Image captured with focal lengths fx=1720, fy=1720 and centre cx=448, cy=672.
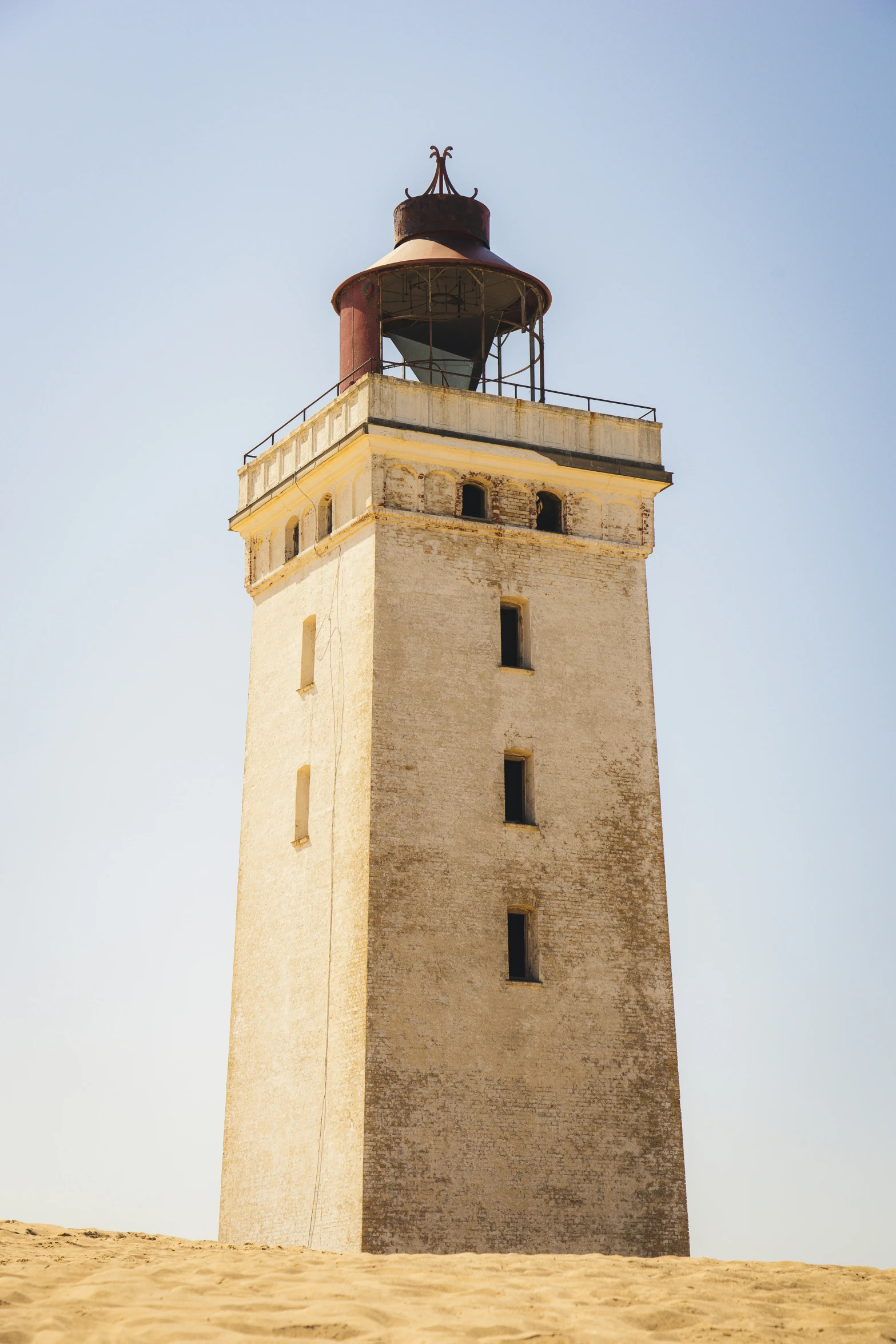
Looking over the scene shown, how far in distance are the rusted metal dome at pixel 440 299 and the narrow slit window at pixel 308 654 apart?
4.98m

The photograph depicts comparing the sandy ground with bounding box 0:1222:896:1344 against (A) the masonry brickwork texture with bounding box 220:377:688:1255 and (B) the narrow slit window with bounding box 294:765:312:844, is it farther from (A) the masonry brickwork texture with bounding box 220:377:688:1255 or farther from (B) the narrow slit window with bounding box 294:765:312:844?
(B) the narrow slit window with bounding box 294:765:312:844

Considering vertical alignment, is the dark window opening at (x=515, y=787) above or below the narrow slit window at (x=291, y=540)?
below

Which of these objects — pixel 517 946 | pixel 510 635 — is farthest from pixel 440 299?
pixel 517 946

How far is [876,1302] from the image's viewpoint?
726 inches

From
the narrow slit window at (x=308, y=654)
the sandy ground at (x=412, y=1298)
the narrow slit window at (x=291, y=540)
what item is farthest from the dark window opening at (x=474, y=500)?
the sandy ground at (x=412, y=1298)

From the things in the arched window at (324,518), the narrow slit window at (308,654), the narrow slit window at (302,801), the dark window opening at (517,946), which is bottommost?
the dark window opening at (517,946)

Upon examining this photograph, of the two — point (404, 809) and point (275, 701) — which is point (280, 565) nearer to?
point (275, 701)

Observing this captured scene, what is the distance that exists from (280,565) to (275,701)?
2920 mm

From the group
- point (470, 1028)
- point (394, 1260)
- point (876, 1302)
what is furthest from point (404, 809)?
point (876, 1302)

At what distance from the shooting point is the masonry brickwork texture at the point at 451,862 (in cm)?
2839

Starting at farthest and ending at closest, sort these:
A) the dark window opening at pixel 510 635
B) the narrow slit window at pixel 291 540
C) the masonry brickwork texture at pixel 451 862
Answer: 1. the narrow slit window at pixel 291 540
2. the dark window opening at pixel 510 635
3. the masonry brickwork texture at pixel 451 862

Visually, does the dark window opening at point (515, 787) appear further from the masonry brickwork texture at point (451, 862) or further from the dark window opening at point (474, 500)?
the dark window opening at point (474, 500)

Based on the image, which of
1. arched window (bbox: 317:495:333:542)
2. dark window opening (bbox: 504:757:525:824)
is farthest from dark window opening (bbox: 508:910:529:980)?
arched window (bbox: 317:495:333:542)

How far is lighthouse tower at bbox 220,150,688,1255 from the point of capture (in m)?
28.5
